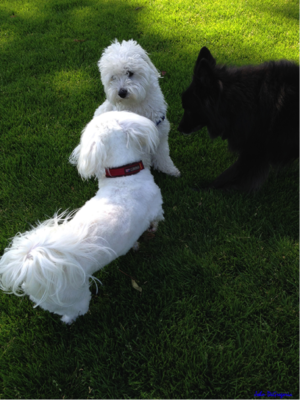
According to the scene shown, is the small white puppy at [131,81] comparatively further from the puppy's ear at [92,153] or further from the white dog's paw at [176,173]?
the puppy's ear at [92,153]

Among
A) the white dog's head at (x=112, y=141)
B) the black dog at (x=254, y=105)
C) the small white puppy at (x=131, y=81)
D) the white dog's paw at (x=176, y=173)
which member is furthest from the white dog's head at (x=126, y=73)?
the white dog's paw at (x=176, y=173)

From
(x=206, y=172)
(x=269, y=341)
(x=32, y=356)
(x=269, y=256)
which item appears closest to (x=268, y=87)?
(x=206, y=172)

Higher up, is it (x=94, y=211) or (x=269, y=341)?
(x=94, y=211)

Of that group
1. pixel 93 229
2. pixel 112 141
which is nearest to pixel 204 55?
pixel 112 141

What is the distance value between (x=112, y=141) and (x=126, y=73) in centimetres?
91

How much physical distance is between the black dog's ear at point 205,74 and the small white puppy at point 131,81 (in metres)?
0.57

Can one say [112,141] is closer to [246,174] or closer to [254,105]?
[254,105]

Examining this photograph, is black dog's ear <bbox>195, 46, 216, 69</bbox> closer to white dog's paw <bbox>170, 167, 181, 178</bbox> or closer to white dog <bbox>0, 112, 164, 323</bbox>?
white dog <bbox>0, 112, 164, 323</bbox>

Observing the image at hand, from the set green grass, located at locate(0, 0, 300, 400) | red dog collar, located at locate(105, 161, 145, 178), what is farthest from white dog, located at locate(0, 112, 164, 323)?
green grass, located at locate(0, 0, 300, 400)

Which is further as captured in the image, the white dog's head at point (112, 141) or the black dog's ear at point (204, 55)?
the black dog's ear at point (204, 55)

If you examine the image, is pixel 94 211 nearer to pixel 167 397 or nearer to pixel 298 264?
pixel 167 397

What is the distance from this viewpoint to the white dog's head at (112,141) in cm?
168

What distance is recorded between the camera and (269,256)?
6.23ft

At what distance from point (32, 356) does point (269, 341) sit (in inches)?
58.4
